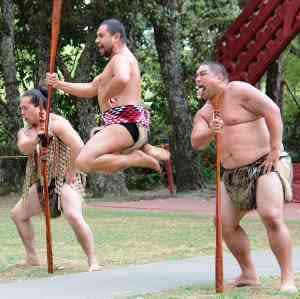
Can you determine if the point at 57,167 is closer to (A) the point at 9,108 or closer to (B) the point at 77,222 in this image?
(B) the point at 77,222

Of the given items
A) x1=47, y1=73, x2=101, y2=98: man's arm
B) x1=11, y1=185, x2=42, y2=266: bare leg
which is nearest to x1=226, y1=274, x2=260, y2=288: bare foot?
x1=47, y1=73, x2=101, y2=98: man's arm

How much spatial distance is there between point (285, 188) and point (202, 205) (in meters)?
12.8

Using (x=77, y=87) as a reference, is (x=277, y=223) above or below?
below

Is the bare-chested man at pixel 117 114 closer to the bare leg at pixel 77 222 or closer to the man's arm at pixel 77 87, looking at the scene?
the man's arm at pixel 77 87

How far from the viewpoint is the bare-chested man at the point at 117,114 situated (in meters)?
8.44

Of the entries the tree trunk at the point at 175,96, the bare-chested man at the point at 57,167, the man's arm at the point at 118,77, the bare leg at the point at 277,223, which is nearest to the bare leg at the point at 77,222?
the bare-chested man at the point at 57,167

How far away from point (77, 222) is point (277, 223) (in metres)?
2.37

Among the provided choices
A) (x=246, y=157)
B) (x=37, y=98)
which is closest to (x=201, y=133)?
(x=246, y=157)

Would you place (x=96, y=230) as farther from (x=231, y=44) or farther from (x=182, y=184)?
(x=182, y=184)

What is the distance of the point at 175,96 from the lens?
78.0ft

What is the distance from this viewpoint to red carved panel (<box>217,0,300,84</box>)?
1797 centimetres

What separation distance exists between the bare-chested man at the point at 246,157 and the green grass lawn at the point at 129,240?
0.51 metres

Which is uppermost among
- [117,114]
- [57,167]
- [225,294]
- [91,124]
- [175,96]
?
[175,96]

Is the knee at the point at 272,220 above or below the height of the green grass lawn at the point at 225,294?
above
